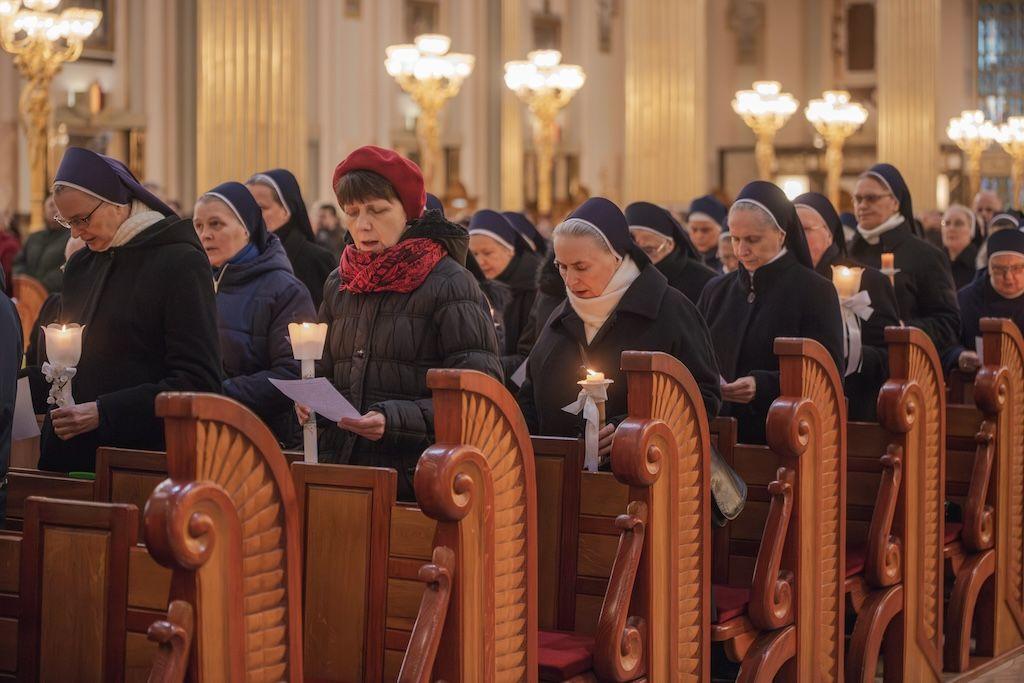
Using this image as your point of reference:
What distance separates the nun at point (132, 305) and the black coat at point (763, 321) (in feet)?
6.61

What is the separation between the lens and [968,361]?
7.09 m

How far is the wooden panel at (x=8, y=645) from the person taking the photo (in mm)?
3096

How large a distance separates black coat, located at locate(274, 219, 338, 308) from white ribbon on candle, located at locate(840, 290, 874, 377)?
215 centimetres

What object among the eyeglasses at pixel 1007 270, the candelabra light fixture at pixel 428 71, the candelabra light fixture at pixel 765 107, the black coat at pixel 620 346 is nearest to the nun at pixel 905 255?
the eyeglasses at pixel 1007 270

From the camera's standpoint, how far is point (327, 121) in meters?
21.9

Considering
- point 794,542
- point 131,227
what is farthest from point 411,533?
point 794,542

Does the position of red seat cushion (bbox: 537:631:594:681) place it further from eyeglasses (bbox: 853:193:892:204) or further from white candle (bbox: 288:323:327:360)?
eyeglasses (bbox: 853:193:892:204)

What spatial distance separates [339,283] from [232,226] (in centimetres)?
113

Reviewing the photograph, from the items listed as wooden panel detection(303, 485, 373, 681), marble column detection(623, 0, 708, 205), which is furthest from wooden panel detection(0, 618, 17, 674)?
marble column detection(623, 0, 708, 205)

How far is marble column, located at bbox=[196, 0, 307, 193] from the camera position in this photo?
37.2 feet

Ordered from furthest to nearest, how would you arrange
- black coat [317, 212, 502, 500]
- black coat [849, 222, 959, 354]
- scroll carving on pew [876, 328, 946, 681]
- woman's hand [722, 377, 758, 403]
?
1. black coat [849, 222, 959, 354]
2. woman's hand [722, 377, 758, 403]
3. scroll carving on pew [876, 328, 946, 681]
4. black coat [317, 212, 502, 500]

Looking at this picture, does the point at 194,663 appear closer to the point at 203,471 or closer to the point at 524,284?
the point at 203,471

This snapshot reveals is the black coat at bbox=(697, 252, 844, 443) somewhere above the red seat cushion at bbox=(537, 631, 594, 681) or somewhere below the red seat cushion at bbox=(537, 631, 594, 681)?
above

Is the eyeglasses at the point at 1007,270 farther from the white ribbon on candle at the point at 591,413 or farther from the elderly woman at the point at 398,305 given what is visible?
the elderly woman at the point at 398,305
